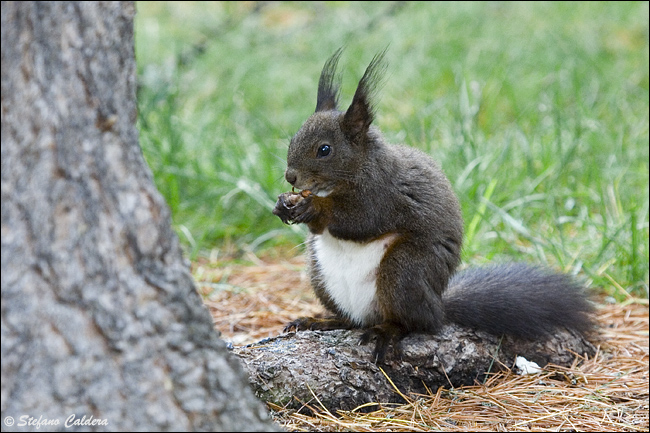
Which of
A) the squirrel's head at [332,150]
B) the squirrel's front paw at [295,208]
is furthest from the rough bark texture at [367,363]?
the squirrel's head at [332,150]

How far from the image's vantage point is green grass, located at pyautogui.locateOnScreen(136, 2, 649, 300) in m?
3.42

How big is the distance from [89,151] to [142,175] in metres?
0.10

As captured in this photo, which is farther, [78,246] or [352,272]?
[352,272]

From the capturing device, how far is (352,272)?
2.23 meters

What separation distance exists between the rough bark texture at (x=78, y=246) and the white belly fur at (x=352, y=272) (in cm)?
104

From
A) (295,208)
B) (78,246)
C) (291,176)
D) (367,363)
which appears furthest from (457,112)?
(78,246)

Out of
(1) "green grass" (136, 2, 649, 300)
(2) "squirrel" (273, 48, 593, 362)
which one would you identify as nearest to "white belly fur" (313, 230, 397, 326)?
(2) "squirrel" (273, 48, 593, 362)

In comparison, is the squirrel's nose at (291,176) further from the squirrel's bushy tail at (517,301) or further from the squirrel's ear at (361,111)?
the squirrel's bushy tail at (517,301)

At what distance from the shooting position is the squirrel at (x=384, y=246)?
7.07 feet

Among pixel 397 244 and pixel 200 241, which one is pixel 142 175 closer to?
pixel 397 244

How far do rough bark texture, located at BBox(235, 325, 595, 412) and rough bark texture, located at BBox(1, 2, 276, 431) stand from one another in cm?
67

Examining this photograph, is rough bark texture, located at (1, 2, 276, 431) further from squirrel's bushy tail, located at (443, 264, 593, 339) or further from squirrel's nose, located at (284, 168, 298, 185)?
squirrel's bushy tail, located at (443, 264, 593, 339)

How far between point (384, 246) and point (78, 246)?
1.18 metres

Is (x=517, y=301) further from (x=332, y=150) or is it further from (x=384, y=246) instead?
(x=332, y=150)
